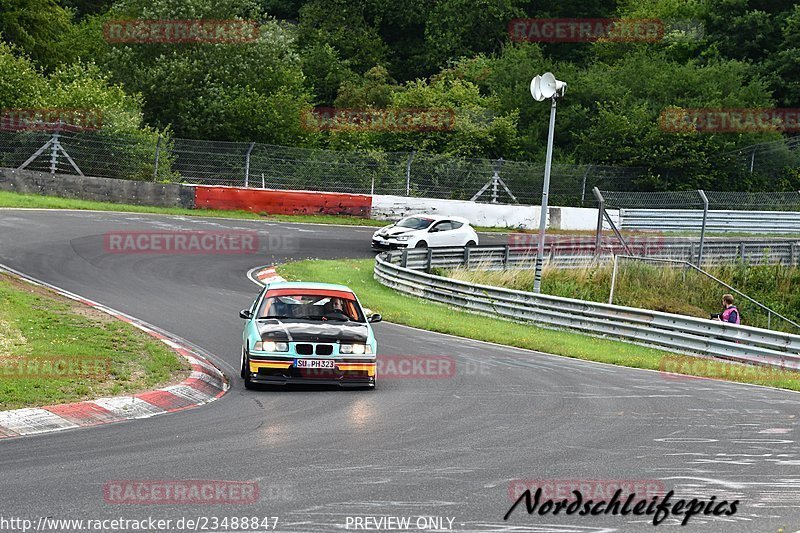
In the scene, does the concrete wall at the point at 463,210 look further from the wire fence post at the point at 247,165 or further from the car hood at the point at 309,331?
the car hood at the point at 309,331

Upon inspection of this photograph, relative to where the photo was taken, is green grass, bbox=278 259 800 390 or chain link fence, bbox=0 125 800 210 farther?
chain link fence, bbox=0 125 800 210

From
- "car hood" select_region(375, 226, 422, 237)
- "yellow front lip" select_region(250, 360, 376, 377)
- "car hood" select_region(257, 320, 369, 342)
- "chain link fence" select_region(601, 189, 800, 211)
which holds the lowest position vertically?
"yellow front lip" select_region(250, 360, 376, 377)

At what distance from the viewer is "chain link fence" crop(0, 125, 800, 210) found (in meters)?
36.1

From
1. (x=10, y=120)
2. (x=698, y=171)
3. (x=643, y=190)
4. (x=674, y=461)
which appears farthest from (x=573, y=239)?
(x=674, y=461)

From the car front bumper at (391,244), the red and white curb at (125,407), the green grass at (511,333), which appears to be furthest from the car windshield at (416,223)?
the red and white curb at (125,407)

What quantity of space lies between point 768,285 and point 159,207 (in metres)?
19.7

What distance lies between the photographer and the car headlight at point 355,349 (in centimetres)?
1335

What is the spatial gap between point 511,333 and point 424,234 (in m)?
11.7

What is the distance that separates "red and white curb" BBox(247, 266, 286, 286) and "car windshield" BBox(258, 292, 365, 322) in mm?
10498

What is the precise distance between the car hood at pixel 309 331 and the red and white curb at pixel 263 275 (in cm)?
1142

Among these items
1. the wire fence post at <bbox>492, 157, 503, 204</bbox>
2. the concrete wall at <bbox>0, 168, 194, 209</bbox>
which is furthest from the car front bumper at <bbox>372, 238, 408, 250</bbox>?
the wire fence post at <bbox>492, 157, 503, 204</bbox>

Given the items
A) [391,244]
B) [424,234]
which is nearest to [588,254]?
[424,234]

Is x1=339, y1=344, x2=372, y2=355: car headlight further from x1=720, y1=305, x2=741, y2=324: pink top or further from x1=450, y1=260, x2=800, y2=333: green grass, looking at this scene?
x1=450, y1=260, x2=800, y2=333: green grass

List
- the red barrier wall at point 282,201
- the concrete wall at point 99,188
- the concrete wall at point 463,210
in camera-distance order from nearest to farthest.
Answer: the concrete wall at point 99,188 → the red barrier wall at point 282,201 → the concrete wall at point 463,210
